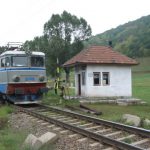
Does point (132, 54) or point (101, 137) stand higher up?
point (132, 54)

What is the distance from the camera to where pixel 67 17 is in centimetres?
5553

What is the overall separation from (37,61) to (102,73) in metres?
6.24

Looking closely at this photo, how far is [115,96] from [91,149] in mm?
17487

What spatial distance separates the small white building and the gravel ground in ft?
28.8

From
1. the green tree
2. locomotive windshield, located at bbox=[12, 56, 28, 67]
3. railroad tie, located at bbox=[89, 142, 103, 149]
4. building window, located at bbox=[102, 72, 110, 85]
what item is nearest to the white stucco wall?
building window, located at bbox=[102, 72, 110, 85]

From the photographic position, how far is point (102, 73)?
25812mm

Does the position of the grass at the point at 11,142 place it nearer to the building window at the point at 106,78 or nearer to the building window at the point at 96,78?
the building window at the point at 96,78

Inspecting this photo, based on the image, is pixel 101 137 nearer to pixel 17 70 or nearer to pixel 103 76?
pixel 17 70

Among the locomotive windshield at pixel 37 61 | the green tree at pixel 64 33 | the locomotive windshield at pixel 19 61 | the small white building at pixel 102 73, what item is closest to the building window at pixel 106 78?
the small white building at pixel 102 73

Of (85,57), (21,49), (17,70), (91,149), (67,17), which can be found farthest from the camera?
(67,17)

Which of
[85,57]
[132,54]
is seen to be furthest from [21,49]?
[132,54]

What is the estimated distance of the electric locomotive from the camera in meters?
20.0

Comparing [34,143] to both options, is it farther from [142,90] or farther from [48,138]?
[142,90]

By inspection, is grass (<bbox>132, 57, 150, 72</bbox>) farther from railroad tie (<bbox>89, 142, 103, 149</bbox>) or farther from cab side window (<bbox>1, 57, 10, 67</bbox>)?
railroad tie (<bbox>89, 142, 103, 149</bbox>)
